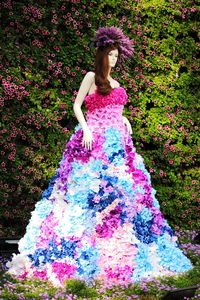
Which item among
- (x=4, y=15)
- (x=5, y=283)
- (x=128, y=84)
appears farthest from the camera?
(x=128, y=84)

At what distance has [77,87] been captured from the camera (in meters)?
6.52

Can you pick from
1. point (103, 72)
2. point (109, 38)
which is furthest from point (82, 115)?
point (109, 38)

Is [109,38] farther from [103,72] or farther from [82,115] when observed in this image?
[82,115]

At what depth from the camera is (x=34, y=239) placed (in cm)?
470

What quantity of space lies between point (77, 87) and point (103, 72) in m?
1.84

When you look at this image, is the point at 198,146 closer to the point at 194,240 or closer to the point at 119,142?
the point at 194,240

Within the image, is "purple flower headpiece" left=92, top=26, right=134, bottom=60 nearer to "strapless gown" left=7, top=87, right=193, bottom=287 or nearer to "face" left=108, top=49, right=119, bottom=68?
"face" left=108, top=49, right=119, bottom=68

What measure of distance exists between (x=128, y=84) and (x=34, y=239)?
2.93 meters

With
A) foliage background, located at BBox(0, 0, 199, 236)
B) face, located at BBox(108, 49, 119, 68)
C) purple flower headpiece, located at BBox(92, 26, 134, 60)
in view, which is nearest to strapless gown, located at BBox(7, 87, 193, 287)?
face, located at BBox(108, 49, 119, 68)

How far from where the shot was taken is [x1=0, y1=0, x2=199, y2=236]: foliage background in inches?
245

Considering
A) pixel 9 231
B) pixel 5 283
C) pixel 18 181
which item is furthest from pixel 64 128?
pixel 5 283

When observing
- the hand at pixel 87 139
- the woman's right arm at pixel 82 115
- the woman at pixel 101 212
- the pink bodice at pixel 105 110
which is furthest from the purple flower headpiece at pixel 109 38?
the hand at pixel 87 139

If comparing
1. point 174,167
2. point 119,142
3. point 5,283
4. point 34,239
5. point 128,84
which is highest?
point 128,84

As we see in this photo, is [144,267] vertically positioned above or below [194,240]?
below
